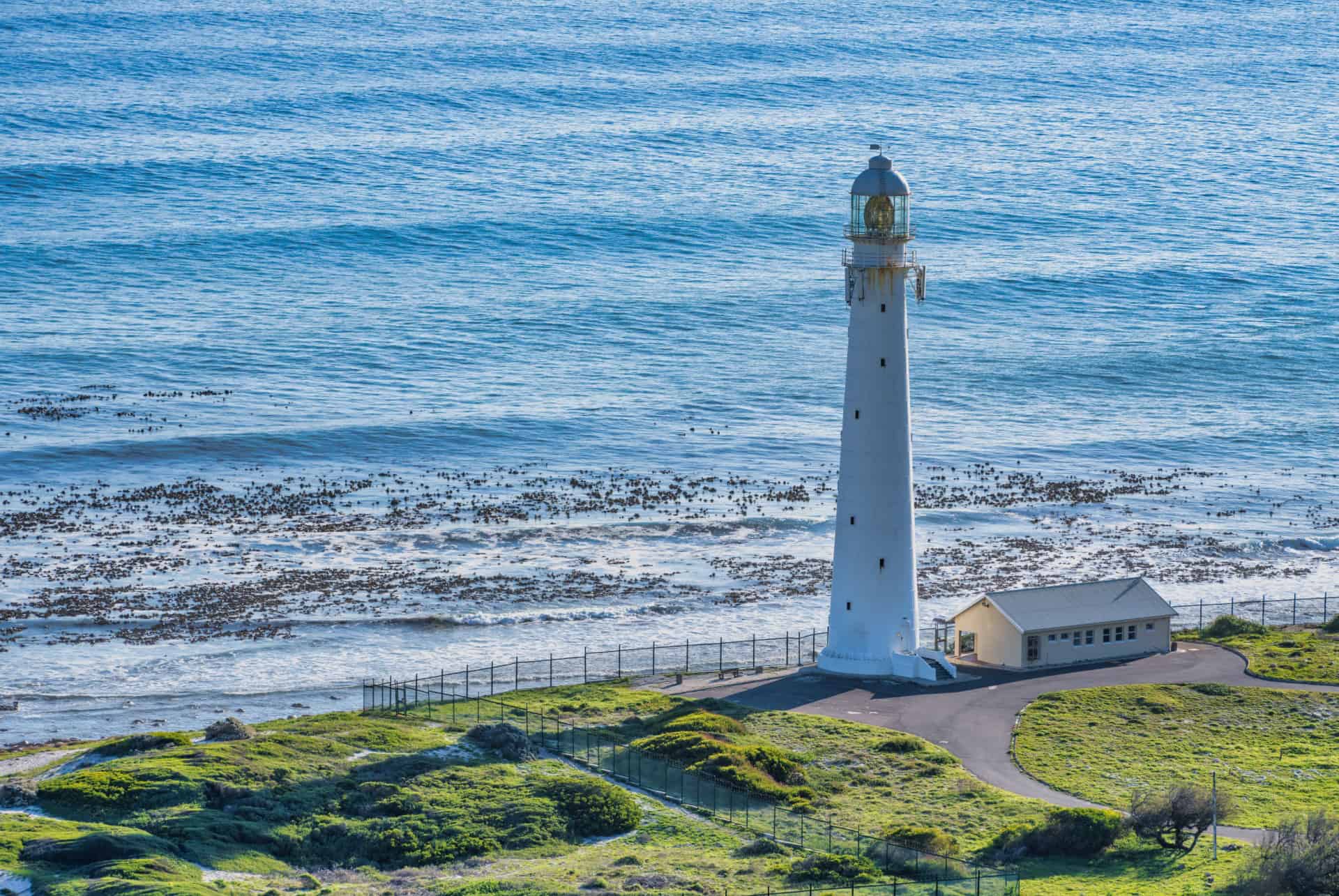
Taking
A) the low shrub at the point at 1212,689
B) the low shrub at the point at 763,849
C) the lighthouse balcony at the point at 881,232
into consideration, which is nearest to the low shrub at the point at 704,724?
the low shrub at the point at 763,849

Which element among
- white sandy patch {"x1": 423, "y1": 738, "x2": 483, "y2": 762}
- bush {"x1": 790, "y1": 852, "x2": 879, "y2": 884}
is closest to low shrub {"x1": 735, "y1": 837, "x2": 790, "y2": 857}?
bush {"x1": 790, "y1": 852, "x2": 879, "y2": 884}

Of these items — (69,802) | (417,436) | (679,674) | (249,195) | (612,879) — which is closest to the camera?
(612,879)

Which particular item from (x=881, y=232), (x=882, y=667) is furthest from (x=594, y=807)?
(x=881, y=232)

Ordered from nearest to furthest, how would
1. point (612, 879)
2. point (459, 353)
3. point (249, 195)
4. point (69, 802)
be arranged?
point (612, 879)
point (69, 802)
point (459, 353)
point (249, 195)

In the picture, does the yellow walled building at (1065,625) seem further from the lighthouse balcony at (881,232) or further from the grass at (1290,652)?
the lighthouse balcony at (881,232)

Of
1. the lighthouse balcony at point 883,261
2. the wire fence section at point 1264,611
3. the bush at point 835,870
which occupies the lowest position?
the bush at point 835,870

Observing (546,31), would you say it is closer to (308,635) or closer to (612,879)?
(308,635)

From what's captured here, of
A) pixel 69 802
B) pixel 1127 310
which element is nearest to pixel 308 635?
pixel 69 802

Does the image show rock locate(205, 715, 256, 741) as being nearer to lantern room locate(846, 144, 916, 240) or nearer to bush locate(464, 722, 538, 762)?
bush locate(464, 722, 538, 762)
